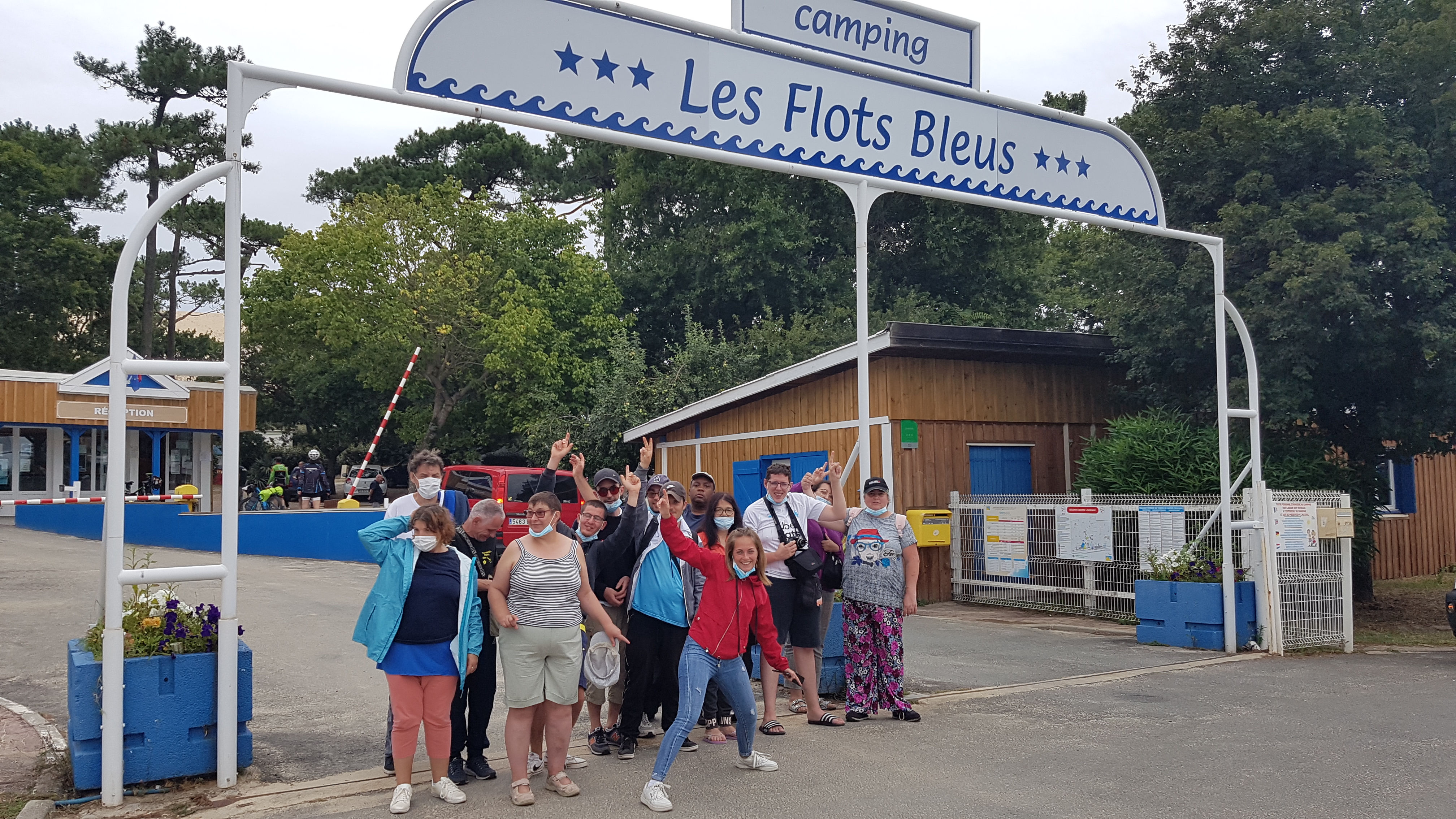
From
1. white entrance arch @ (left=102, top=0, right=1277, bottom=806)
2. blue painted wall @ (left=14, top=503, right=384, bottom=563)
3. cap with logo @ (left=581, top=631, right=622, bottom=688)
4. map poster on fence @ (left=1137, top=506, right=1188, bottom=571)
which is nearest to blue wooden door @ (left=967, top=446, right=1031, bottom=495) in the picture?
map poster on fence @ (left=1137, top=506, right=1188, bottom=571)

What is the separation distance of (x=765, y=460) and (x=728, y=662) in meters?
11.5

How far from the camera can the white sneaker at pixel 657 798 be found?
548 cm

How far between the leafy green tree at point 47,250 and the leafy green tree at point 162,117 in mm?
1551

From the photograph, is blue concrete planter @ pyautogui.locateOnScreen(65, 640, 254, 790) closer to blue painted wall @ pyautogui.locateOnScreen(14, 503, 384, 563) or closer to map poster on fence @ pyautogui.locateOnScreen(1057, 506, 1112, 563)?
map poster on fence @ pyautogui.locateOnScreen(1057, 506, 1112, 563)

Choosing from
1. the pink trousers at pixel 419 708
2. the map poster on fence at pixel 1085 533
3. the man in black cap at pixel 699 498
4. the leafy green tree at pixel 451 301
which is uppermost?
the leafy green tree at pixel 451 301

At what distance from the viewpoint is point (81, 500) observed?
22.0 metres

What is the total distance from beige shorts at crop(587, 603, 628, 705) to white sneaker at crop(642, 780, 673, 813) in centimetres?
106

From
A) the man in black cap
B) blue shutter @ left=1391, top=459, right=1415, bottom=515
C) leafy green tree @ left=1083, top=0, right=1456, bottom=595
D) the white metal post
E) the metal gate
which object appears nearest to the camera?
the man in black cap

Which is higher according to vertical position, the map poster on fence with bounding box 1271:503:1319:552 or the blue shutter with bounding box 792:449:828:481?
the blue shutter with bounding box 792:449:828:481

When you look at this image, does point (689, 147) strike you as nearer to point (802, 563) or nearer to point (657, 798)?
point (802, 563)

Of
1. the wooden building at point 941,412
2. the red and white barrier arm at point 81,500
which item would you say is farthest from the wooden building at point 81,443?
the wooden building at point 941,412

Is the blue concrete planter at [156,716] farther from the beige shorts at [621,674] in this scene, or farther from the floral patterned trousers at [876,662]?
the floral patterned trousers at [876,662]

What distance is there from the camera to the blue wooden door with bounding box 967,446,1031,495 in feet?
52.0

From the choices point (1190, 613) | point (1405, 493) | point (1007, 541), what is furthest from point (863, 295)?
point (1405, 493)
